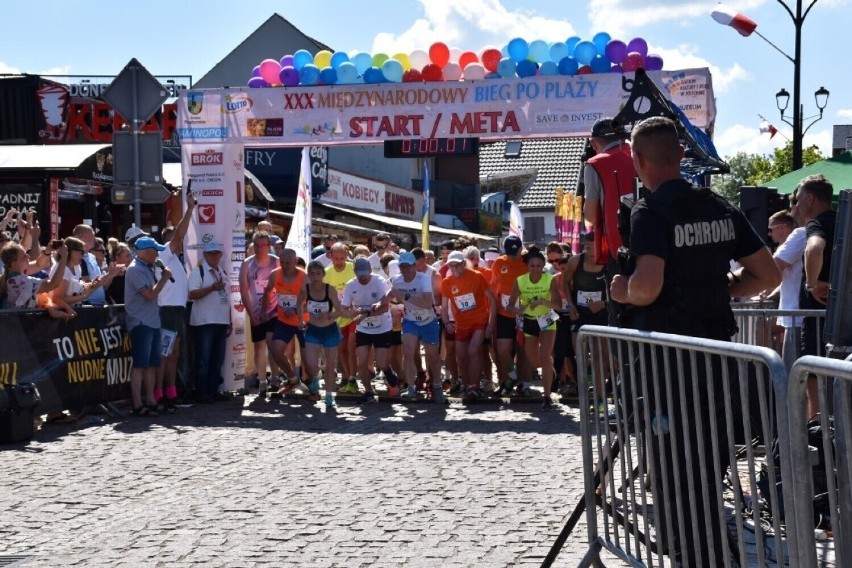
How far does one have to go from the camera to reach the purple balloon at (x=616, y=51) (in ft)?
47.1

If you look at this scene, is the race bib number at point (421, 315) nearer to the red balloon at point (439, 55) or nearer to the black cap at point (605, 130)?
the red balloon at point (439, 55)

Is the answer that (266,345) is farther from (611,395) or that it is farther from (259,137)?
(611,395)

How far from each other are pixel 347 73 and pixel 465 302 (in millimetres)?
3090

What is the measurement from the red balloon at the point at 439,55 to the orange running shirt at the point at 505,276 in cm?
243

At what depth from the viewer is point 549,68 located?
47.5 feet

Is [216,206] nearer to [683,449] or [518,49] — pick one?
[518,49]

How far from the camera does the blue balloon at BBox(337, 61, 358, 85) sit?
1512 centimetres

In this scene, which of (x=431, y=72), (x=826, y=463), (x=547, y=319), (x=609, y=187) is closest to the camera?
(x=826, y=463)

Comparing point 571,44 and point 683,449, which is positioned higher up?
point 571,44

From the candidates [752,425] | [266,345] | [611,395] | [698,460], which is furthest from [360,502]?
[266,345]

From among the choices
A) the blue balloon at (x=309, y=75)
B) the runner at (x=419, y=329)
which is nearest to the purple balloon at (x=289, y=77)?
the blue balloon at (x=309, y=75)

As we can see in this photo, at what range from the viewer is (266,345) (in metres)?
15.7

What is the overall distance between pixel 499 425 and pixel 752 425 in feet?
28.5

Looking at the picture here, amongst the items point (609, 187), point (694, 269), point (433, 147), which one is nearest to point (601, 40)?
point (433, 147)
